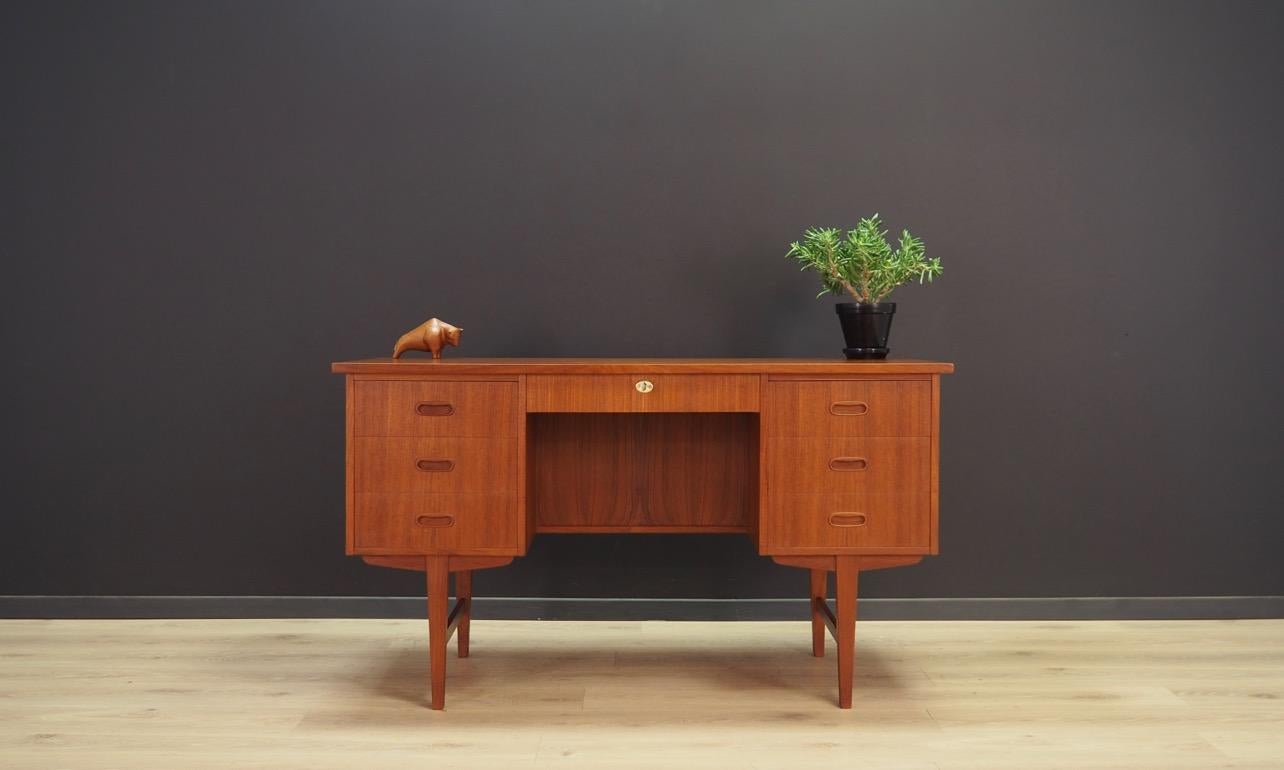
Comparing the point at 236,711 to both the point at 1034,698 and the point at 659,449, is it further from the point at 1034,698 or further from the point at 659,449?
the point at 1034,698

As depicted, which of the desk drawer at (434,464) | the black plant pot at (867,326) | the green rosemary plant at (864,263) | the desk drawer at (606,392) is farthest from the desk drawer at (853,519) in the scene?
the desk drawer at (434,464)

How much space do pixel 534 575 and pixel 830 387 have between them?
129 cm

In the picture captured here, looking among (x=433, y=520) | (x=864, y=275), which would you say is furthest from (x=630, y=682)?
(x=864, y=275)

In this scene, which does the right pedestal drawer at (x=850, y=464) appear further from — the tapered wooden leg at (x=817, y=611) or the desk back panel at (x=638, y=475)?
the tapered wooden leg at (x=817, y=611)

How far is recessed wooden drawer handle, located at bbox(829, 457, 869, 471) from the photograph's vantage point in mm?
2385

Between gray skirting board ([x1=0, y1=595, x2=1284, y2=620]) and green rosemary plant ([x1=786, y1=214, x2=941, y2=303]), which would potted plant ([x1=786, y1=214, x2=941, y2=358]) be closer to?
green rosemary plant ([x1=786, y1=214, x2=941, y2=303])

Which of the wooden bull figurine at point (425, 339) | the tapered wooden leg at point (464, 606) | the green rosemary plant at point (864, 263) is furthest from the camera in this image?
the tapered wooden leg at point (464, 606)

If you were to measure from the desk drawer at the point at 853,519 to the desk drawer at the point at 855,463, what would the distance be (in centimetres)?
3

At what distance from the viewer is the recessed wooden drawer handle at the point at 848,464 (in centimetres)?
238

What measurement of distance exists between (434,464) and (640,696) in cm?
80

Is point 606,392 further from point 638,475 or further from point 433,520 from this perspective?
point 433,520

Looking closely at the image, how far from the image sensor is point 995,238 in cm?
316

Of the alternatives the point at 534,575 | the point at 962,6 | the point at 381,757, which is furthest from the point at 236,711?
the point at 962,6

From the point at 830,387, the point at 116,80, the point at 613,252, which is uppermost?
the point at 116,80
